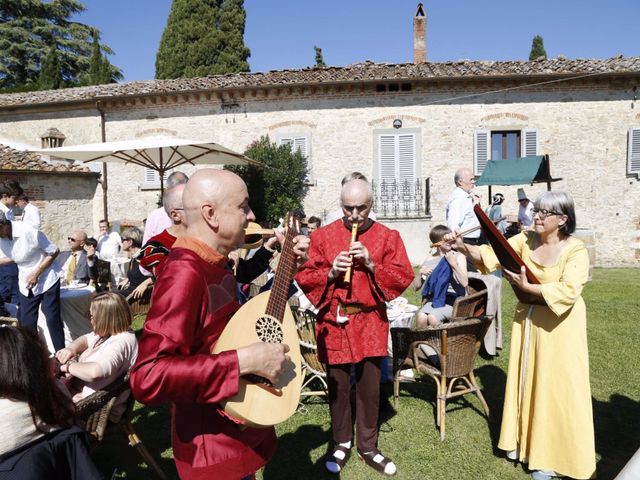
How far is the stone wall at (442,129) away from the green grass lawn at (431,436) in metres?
10.5

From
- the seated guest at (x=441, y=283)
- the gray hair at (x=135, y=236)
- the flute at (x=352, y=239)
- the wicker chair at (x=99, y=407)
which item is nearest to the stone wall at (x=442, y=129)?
the gray hair at (x=135, y=236)

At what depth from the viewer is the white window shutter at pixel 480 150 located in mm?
15852

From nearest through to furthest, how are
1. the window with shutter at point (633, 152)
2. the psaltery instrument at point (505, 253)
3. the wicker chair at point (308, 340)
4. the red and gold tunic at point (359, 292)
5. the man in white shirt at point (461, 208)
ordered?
1. the psaltery instrument at point (505, 253)
2. the red and gold tunic at point (359, 292)
3. the wicker chair at point (308, 340)
4. the man in white shirt at point (461, 208)
5. the window with shutter at point (633, 152)

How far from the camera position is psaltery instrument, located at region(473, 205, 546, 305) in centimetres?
304

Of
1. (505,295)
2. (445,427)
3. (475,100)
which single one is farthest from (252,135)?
(445,427)

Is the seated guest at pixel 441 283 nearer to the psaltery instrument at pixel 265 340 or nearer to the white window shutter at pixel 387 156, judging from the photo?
the psaltery instrument at pixel 265 340

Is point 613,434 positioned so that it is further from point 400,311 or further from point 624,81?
point 624,81

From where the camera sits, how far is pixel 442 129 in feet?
52.6

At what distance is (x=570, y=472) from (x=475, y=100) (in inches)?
575

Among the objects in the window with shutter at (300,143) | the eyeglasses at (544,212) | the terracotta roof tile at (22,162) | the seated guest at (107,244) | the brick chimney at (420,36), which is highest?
the brick chimney at (420,36)

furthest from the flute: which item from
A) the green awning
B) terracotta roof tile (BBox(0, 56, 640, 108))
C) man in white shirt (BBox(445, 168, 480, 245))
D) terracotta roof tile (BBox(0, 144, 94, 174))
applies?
terracotta roof tile (BBox(0, 144, 94, 174))

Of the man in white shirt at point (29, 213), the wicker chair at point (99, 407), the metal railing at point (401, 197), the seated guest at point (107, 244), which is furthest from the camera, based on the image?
the metal railing at point (401, 197)

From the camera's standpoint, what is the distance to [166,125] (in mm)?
16984

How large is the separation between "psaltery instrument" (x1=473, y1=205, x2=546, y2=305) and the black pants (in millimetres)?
4978
